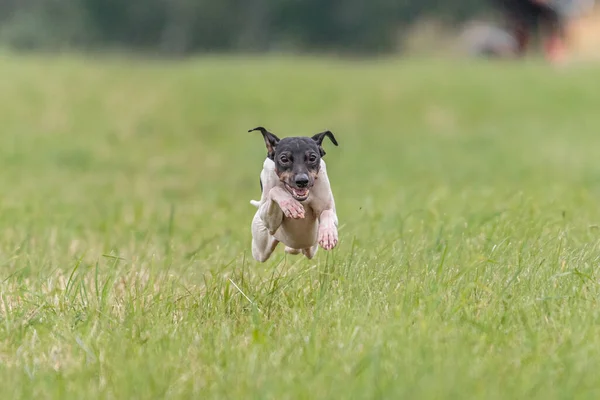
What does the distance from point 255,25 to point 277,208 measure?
179 ft

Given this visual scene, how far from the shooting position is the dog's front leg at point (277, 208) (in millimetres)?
4266

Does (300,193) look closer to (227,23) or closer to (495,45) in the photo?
(495,45)

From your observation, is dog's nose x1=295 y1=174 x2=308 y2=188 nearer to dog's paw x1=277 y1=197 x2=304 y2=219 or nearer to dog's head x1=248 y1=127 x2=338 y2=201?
dog's head x1=248 y1=127 x2=338 y2=201

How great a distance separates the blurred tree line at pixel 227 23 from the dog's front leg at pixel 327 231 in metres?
51.8

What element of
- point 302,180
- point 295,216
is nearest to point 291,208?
point 295,216

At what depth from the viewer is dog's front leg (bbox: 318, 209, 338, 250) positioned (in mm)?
4270

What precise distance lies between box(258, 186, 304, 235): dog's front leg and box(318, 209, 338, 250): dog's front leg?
0.14 meters

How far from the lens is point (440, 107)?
19.5m

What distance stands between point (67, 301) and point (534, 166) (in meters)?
10.0

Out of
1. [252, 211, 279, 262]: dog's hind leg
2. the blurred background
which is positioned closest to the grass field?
[252, 211, 279, 262]: dog's hind leg

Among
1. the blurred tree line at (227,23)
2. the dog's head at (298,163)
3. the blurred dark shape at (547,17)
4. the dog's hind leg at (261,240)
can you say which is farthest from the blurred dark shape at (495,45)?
the dog's head at (298,163)

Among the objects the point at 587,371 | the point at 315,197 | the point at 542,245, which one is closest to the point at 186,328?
the point at 315,197

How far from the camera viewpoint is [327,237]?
4.30 meters

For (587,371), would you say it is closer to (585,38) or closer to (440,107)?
(440,107)
